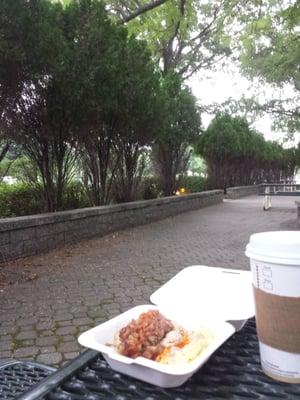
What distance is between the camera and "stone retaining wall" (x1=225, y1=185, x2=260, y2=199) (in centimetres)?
1981

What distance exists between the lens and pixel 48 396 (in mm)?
982

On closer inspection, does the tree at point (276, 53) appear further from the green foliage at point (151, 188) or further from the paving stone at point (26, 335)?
the paving stone at point (26, 335)

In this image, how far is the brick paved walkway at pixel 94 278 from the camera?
3.46 m

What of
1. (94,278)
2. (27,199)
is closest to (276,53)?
(27,199)

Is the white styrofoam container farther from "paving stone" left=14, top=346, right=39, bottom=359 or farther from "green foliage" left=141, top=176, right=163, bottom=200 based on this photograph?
"green foliage" left=141, top=176, right=163, bottom=200

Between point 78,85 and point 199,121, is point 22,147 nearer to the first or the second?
point 78,85

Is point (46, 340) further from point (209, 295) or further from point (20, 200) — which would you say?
point (20, 200)

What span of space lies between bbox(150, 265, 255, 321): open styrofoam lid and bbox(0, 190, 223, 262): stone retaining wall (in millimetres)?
4561

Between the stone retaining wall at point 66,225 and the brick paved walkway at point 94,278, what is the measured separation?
194mm

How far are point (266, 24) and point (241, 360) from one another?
11923 millimetres

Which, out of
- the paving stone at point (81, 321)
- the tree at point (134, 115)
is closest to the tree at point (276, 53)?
the tree at point (134, 115)

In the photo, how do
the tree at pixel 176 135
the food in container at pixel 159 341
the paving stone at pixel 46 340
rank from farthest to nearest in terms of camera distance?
the tree at pixel 176 135 < the paving stone at pixel 46 340 < the food in container at pixel 159 341

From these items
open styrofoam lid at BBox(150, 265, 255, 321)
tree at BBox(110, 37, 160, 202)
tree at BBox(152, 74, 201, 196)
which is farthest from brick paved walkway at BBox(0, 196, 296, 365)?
tree at BBox(152, 74, 201, 196)

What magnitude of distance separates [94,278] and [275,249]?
4565mm
